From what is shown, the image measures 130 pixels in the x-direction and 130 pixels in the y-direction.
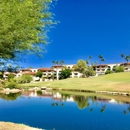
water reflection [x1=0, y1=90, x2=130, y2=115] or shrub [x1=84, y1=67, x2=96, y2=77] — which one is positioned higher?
shrub [x1=84, y1=67, x2=96, y2=77]

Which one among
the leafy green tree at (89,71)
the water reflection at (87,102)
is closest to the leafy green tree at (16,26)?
the water reflection at (87,102)

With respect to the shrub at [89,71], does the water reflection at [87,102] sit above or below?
below

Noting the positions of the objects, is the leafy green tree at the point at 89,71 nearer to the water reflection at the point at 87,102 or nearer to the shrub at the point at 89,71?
the shrub at the point at 89,71

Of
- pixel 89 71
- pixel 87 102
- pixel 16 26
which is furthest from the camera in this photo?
pixel 89 71

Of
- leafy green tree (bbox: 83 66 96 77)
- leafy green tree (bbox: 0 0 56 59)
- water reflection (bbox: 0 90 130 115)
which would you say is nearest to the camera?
leafy green tree (bbox: 0 0 56 59)

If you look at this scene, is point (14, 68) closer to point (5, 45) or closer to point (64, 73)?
point (5, 45)

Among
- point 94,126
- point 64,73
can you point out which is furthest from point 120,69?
point 94,126

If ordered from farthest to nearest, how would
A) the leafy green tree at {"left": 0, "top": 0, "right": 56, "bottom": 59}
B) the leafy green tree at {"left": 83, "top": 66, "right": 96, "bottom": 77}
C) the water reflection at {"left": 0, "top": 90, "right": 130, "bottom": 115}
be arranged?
1. the leafy green tree at {"left": 83, "top": 66, "right": 96, "bottom": 77}
2. the water reflection at {"left": 0, "top": 90, "right": 130, "bottom": 115}
3. the leafy green tree at {"left": 0, "top": 0, "right": 56, "bottom": 59}

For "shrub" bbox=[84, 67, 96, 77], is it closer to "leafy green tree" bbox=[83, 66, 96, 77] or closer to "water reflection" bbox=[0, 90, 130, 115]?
"leafy green tree" bbox=[83, 66, 96, 77]

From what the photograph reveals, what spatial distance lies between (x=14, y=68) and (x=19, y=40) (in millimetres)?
3144

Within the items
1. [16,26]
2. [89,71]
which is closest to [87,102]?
[16,26]

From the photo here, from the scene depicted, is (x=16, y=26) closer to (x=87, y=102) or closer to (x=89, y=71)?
(x=87, y=102)

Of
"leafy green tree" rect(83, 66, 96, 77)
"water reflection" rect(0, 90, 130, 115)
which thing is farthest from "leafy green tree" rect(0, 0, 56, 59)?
"leafy green tree" rect(83, 66, 96, 77)

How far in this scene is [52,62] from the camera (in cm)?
18900
